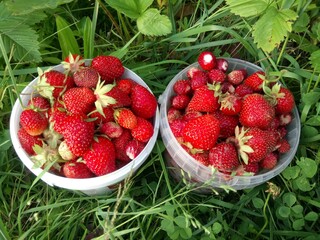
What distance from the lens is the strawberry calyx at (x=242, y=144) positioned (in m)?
1.20

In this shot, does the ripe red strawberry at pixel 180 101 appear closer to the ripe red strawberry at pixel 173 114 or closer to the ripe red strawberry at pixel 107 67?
the ripe red strawberry at pixel 173 114

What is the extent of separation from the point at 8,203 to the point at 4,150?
0.18 meters

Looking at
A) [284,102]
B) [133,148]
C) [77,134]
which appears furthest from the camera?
[284,102]

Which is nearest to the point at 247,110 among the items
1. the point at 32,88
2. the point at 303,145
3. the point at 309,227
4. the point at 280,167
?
the point at 280,167

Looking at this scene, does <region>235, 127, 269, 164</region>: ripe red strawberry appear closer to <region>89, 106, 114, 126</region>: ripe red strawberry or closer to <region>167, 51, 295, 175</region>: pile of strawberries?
<region>167, 51, 295, 175</region>: pile of strawberries

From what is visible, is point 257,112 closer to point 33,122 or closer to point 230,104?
point 230,104

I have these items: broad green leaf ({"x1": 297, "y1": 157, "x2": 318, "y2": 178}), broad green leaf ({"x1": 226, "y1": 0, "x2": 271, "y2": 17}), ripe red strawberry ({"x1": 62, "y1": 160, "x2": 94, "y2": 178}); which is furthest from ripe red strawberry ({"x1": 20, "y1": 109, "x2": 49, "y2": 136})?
broad green leaf ({"x1": 297, "y1": 157, "x2": 318, "y2": 178})

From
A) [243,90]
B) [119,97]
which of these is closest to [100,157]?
[119,97]

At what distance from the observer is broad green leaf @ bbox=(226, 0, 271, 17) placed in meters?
1.33

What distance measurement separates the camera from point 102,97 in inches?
44.6

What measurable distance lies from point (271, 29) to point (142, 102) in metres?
0.46

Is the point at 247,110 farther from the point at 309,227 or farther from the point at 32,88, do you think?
the point at 32,88

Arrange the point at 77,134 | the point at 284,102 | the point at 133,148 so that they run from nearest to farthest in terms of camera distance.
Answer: the point at 77,134 → the point at 133,148 → the point at 284,102

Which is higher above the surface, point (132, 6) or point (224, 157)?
point (132, 6)
